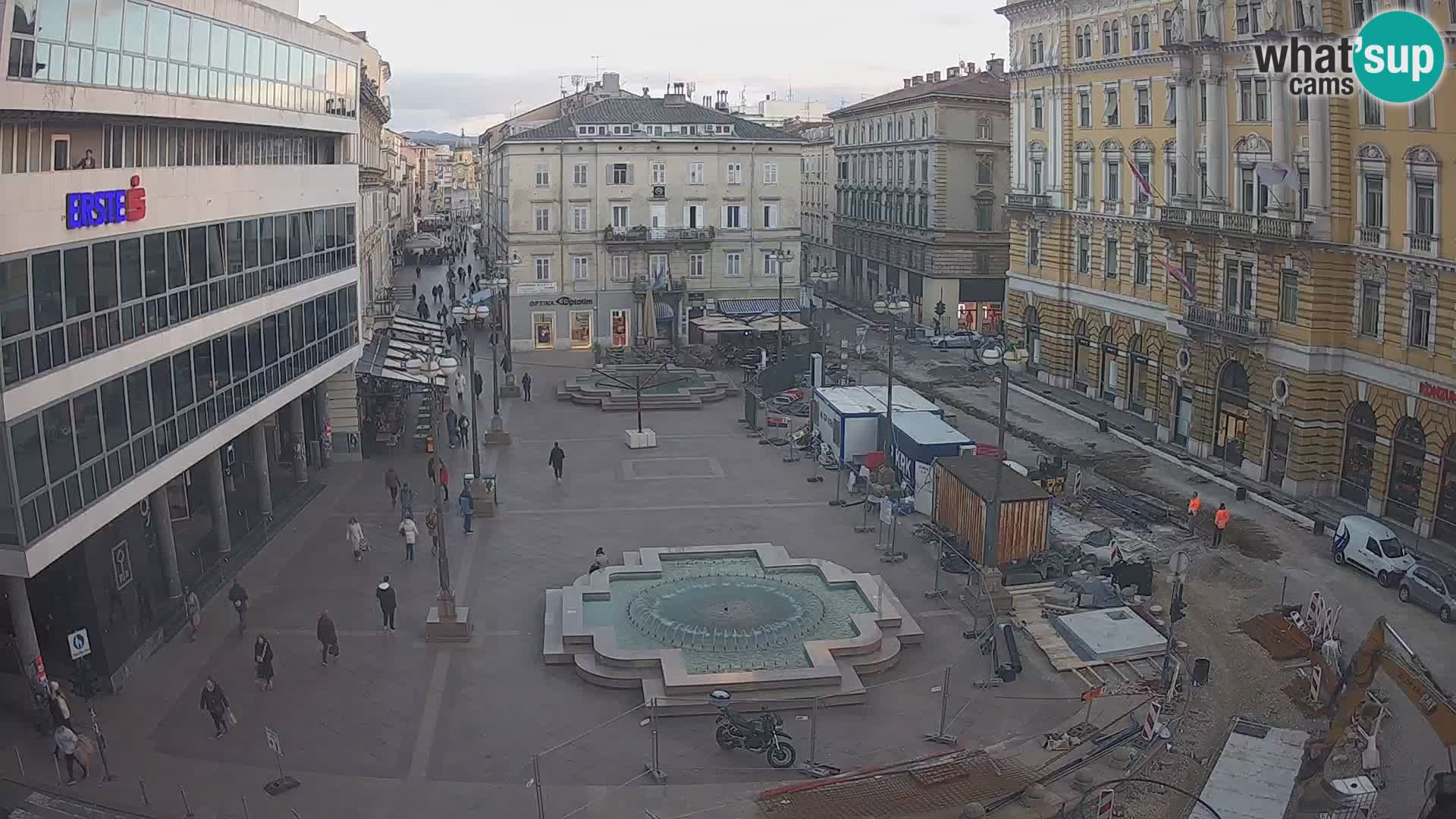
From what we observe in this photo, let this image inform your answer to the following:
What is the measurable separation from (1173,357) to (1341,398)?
912 centimetres

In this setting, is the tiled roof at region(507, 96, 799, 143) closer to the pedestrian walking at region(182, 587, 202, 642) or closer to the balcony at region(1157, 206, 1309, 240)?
the balcony at region(1157, 206, 1309, 240)

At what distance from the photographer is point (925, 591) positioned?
30.9 m

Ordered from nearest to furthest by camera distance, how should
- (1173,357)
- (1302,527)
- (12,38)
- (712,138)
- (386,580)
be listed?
(12,38) → (386,580) → (1302,527) → (1173,357) → (712,138)

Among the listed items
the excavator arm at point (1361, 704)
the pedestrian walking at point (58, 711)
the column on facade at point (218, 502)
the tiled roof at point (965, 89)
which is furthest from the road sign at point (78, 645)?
the tiled roof at point (965, 89)

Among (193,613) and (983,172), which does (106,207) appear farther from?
(983,172)

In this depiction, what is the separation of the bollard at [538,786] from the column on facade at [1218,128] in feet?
108

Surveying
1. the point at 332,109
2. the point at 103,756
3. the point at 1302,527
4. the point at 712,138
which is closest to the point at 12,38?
the point at 103,756

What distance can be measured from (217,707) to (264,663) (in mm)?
2011

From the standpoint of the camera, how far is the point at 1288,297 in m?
41.1

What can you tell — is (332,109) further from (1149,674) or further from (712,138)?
(712,138)

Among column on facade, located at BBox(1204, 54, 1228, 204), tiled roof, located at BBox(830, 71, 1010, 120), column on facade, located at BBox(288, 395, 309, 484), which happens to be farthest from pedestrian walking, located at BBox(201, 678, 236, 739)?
tiled roof, located at BBox(830, 71, 1010, 120)

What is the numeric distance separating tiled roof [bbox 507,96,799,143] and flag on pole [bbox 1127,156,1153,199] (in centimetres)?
2518

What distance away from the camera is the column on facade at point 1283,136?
133 feet

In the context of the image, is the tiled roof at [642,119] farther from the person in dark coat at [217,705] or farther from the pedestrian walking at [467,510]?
the person in dark coat at [217,705]
